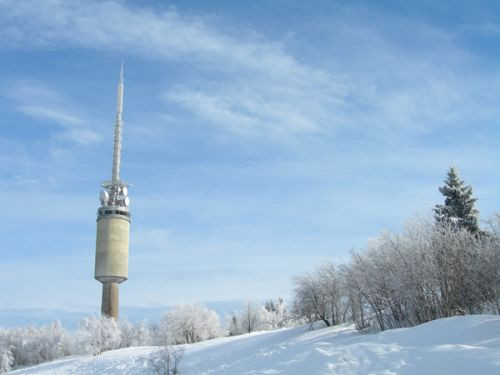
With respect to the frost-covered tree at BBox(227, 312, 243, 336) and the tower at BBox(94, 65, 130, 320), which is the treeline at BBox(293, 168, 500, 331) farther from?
the frost-covered tree at BBox(227, 312, 243, 336)

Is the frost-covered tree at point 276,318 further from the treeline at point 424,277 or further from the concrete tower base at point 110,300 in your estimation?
the treeline at point 424,277

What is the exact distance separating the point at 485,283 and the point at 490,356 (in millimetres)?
19654

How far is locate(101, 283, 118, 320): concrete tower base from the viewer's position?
83.6m

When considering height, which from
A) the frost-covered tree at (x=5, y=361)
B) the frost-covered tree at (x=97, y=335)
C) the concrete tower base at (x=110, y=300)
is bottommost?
the frost-covered tree at (x=5, y=361)

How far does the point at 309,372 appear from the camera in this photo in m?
21.1

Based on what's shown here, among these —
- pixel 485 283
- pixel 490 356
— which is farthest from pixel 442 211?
pixel 490 356

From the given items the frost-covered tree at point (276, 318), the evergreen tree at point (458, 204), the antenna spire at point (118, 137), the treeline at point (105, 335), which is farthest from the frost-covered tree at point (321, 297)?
the antenna spire at point (118, 137)

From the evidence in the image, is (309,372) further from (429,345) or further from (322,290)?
(322,290)

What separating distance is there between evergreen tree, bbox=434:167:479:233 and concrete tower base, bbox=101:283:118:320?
55083mm

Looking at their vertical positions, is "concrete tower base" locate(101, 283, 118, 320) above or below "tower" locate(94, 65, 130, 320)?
below

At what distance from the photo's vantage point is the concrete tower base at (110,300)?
3290 inches

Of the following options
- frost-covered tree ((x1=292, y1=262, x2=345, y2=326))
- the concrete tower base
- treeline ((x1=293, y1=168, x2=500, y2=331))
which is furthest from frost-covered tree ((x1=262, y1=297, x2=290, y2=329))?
treeline ((x1=293, y1=168, x2=500, y2=331))

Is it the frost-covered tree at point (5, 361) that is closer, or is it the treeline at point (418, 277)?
the treeline at point (418, 277)

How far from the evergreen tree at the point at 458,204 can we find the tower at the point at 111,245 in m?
52.9
